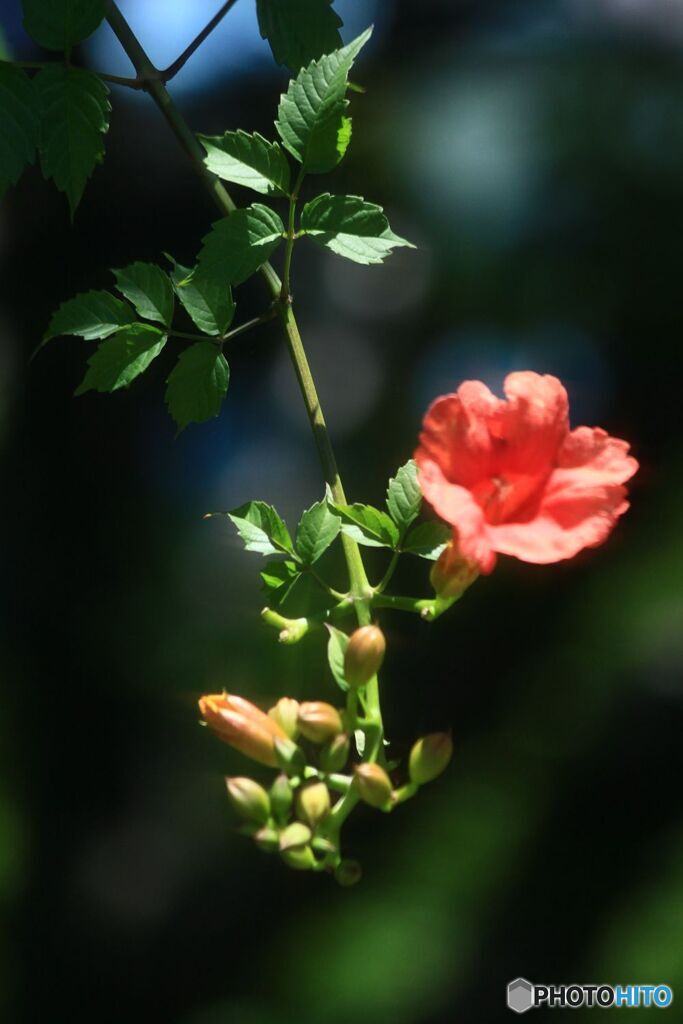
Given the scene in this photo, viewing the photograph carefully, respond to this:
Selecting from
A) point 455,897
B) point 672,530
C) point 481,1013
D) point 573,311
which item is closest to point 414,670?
point 455,897

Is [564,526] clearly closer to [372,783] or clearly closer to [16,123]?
[372,783]

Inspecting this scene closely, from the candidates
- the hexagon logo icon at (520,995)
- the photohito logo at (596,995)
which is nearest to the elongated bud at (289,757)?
the hexagon logo icon at (520,995)

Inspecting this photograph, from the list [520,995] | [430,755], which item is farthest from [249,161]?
[520,995]

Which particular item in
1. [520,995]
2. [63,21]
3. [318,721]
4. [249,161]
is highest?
[63,21]

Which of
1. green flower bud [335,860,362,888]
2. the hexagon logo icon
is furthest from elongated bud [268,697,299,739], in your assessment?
the hexagon logo icon

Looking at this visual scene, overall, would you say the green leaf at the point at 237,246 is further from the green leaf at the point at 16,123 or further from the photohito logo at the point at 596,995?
the photohito logo at the point at 596,995

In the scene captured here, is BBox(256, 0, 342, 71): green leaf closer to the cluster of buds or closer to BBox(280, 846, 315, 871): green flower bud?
the cluster of buds

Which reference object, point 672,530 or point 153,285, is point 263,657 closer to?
point 672,530
